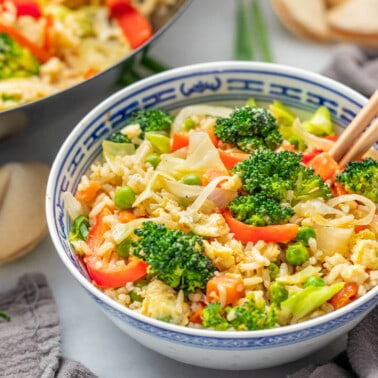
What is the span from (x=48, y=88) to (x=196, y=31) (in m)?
1.36

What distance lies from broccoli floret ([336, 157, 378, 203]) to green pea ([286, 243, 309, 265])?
0.40 metres

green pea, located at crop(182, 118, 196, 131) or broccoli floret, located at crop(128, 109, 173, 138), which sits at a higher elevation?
green pea, located at crop(182, 118, 196, 131)

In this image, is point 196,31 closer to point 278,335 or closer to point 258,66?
point 258,66

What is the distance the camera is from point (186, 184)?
311 centimetres

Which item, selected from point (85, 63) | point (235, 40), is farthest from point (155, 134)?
point (235, 40)

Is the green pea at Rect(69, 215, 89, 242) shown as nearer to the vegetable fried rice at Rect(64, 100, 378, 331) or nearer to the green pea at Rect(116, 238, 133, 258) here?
the vegetable fried rice at Rect(64, 100, 378, 331)

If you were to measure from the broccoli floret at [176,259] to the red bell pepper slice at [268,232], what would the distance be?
191 mm

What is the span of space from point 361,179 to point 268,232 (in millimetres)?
505

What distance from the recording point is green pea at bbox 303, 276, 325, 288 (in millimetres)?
2781

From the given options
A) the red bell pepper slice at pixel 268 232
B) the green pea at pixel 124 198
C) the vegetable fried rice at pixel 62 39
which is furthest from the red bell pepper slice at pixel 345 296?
the vegetable fried rice at pixel 62 39

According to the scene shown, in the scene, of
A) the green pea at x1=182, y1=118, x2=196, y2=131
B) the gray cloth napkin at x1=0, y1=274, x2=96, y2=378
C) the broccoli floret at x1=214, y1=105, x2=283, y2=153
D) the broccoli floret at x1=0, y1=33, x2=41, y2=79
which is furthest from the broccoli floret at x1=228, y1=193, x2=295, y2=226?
the broccoli floret at x1=0, y1=33, x2=41, y2=79

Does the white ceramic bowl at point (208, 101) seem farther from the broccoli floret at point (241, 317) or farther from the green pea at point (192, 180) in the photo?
the green pea at point (192, 180)

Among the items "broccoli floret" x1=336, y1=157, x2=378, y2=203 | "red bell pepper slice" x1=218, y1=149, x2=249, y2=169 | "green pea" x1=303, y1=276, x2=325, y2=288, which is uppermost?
"broccoli floret" x1=336, y1=157, x2=378, y2=203

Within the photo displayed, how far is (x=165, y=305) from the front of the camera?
273cm
